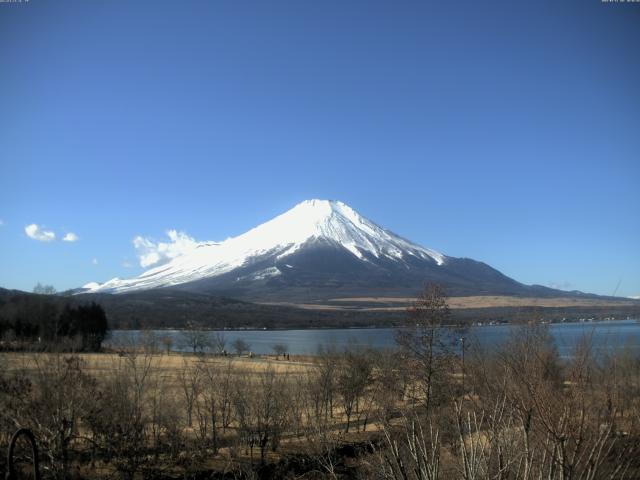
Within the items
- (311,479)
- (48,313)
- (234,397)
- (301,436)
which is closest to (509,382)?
(311,479)

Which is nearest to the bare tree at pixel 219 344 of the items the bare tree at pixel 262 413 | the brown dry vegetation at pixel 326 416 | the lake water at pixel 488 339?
the lake water at pixel 488 339

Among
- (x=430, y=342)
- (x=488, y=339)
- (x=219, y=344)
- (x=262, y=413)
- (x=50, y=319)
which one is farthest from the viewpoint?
(x=50, y=319)

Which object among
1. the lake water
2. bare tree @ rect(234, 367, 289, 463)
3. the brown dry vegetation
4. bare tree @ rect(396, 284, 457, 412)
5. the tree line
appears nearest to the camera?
the brown dry vegetation

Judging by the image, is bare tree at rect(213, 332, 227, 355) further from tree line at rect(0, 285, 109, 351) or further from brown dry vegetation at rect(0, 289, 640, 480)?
brown dry vegetation at rect(0, 289, 640, 480)

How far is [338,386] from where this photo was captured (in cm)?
2986

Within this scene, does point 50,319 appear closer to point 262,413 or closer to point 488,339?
point 488,339

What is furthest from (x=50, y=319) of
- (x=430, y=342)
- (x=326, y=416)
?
(x=430, y=342)

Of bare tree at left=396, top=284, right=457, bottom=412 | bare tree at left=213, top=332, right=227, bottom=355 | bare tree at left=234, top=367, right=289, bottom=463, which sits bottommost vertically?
→ bare tree at left=213, top=332, right=227, bottom=355

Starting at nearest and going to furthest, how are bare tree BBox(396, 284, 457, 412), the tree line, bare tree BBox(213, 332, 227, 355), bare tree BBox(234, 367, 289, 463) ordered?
bare tree BBox(234, 367, 289, 463)
bare tree BBox(396, 284, 457, 412)
bare tree BBox(213, 332, 227, 355)
the tree line

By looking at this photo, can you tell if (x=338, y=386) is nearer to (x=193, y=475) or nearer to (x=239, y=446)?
(x=239, y=446)

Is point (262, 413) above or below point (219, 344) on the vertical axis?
above

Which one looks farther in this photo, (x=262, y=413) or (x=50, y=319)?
(x=50, y=319)

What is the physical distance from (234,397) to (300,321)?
6003 inches

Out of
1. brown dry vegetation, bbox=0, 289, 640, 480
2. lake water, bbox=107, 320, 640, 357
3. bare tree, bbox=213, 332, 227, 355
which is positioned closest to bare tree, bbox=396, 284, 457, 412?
brown dry vegetation, bbox=0, 289, 640, 480
